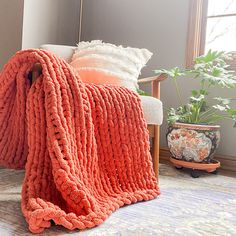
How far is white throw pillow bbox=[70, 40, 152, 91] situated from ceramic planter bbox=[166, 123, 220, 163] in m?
0.36

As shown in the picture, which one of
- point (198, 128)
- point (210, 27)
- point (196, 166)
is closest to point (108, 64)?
point (198, 128)

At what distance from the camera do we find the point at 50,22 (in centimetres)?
199

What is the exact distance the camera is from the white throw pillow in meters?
1.38

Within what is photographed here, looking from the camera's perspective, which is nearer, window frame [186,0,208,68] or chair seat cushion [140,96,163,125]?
chair seat cushion [140,96,163,125]

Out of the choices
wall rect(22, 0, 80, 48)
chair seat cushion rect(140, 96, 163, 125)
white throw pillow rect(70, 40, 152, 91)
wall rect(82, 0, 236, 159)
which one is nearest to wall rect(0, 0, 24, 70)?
wall rect(22, 0, 80, 48)

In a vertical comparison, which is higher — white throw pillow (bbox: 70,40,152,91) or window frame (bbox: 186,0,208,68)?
window frame (bbox: 186,0,208,68)

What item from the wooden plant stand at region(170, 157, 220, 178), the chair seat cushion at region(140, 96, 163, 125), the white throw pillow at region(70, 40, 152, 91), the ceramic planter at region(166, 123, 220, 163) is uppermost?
the white throw pillow at region(70, 40, 152, 91)

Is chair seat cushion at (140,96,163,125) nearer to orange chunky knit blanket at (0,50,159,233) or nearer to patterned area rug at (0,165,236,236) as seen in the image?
orange chunky knit blanket at (0,50,159,233)

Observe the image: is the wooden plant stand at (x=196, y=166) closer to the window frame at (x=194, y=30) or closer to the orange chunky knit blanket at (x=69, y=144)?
the orange chunky knit blanket at (x=69, y=144)

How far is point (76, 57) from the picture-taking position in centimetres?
151

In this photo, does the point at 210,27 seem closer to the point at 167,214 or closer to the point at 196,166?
the point at 196,166

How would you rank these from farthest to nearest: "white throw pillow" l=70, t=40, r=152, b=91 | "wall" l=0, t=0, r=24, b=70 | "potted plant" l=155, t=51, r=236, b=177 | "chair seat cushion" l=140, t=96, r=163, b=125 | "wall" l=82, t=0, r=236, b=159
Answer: "wall" l=82, t=0, r=236, b=159 → "wall" l=0, t=0, r=24, b=70 → "potted plant" l=155, t=51, r=236, b=177 → "white throw pillow" l=70, t=40, r=152, b=91 → "chair seat cushion" l=140, t=96, r=163, b=125

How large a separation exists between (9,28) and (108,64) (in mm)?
802

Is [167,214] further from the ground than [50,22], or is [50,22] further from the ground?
[50,22]
